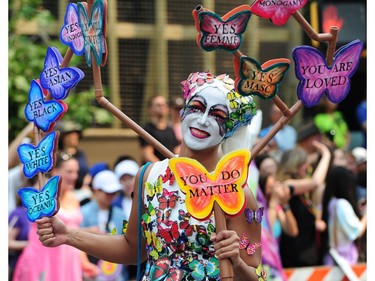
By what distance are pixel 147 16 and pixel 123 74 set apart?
0.87m

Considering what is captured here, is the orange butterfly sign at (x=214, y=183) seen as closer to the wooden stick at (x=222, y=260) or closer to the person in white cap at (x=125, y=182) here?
the wooden stick at (x=222, y=260)

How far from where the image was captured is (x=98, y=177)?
8180 millimetres

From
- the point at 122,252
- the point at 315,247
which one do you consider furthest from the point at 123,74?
the point at 122,252

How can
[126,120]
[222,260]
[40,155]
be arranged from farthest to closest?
1. [40,155]
2. [126,120]
3. [222,260]

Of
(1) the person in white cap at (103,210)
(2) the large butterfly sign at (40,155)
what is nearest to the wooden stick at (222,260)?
(2) the large butterfly sign at (40,155)

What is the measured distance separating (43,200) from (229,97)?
0.95 metres

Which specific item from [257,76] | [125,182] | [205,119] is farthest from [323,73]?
[125,182]

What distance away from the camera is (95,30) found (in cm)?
466

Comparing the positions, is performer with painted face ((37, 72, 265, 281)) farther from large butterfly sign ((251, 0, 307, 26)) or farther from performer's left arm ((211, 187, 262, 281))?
large butterfly sign ((251, 0, 307, 26))

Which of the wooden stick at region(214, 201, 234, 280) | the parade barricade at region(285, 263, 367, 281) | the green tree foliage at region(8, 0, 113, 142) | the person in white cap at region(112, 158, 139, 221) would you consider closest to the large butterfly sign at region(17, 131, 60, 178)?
the wooden stick at region(214, 201, 234, 280)

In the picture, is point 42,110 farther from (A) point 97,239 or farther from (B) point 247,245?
(B) point 247,245

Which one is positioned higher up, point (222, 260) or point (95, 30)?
point (95, 30)
